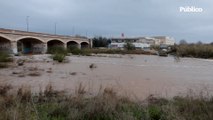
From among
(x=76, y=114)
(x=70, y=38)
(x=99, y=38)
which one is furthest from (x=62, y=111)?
(x=99, y=38)

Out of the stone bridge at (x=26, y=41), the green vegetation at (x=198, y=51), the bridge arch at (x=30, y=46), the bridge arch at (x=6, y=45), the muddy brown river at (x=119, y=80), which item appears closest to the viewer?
the muddy brown river at (x=119, y=80)

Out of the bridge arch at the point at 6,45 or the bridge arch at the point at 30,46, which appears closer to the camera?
the bridge arch at the point at 6,45

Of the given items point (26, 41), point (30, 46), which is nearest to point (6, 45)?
point (26, 41)

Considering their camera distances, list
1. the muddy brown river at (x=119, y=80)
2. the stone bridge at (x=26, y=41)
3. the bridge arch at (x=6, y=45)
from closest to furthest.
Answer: the muddy brown river at (x=119, y=80)
the stone bridge at (x=26, y=41)
the bridge arch at (x=6, y=45)

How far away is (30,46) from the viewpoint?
8369cm

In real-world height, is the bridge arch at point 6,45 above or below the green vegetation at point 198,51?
above

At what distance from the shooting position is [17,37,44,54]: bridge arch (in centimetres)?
7675

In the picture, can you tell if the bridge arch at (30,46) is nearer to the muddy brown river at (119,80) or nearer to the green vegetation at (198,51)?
the green vegetation at (198,51)

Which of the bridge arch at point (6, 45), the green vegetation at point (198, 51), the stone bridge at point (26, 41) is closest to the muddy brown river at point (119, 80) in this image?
the stone bridge at point (26, 41)

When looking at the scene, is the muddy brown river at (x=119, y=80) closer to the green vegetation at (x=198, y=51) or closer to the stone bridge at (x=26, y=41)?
the stone bridge at (x=26, y=41)

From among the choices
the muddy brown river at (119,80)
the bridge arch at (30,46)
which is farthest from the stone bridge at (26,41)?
the muddy brown river at (119,80)

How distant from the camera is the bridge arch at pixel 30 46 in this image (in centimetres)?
7675

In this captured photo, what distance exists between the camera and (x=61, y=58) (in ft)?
131

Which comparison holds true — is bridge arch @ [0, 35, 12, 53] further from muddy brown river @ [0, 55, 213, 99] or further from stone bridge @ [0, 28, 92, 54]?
muddy brown river @ [0, 55, 213, 99]
